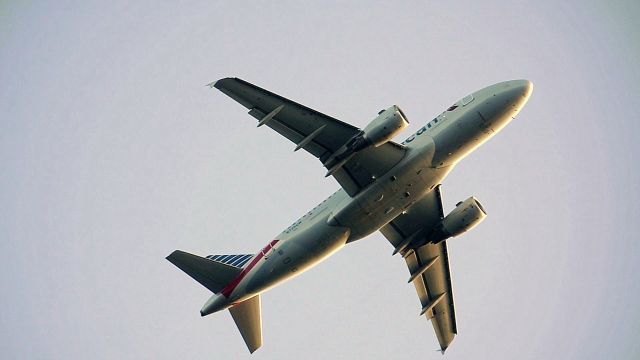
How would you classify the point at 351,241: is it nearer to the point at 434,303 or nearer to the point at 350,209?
the point at 350,209

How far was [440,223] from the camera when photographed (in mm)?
48812

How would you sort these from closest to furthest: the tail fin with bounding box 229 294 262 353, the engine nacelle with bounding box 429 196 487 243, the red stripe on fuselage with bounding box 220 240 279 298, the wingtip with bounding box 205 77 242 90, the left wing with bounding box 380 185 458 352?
the wingtip with bounding box 205 77 242 90 < the red stripe on fuselage with bounding box 220 240 279 298 < the engine nacelle with bounding box 429 196 487 243 < the tail fin with bounding box 229 294 262 353 < the left wing with bounding box 380 185 458 352

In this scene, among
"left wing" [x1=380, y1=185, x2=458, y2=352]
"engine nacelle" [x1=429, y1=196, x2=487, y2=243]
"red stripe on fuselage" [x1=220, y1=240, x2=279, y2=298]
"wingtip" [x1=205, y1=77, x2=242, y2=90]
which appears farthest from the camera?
"left wing" [x1=380, y1=185, x2=458, y2=352]

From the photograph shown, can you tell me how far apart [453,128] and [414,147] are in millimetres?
2678

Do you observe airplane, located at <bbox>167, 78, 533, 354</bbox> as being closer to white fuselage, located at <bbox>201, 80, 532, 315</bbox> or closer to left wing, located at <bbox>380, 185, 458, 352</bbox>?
white fuselage, located at <bbox>201, 80, 532, 315</bbox>

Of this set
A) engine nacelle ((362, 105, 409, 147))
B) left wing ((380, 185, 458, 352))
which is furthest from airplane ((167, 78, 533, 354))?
left wing ((380, 185, 458, 352))

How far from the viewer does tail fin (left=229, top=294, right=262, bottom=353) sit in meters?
47.3

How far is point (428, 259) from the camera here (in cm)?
5131

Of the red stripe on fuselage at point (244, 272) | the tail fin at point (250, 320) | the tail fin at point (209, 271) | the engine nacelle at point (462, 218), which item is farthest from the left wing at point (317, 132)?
the tail fin at point (250, 320)

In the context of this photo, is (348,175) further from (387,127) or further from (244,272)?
Result: (244,272)

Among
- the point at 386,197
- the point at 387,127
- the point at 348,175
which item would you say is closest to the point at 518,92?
the point at 387,127

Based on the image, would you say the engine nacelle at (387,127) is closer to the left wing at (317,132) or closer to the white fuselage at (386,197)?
the left wing at (317,132)

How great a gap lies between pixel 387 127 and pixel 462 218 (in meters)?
10.5

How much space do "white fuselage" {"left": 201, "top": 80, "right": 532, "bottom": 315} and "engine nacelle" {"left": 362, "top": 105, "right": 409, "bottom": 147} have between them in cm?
264
